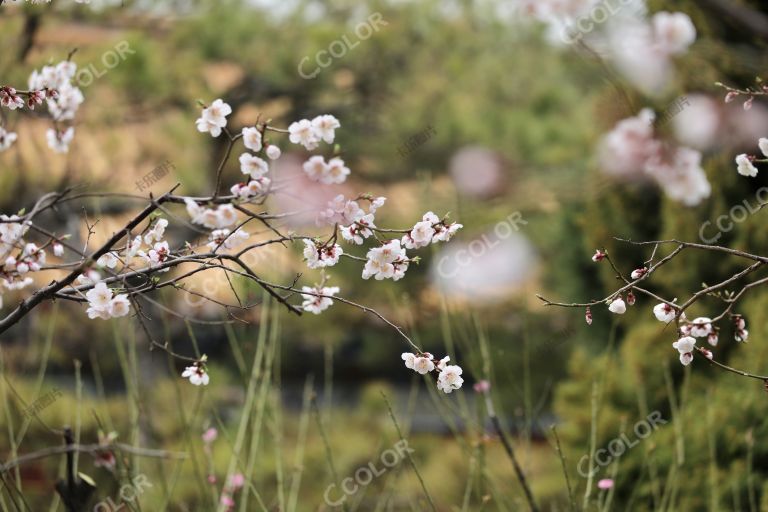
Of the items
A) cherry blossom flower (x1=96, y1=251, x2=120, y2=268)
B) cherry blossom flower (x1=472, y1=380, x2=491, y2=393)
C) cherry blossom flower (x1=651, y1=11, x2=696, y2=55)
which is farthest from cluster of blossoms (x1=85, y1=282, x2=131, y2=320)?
cherry blossom flower (x1=472, y1=380, x2=491, y2=393)

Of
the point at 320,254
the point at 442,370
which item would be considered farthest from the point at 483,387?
the point at 320,254

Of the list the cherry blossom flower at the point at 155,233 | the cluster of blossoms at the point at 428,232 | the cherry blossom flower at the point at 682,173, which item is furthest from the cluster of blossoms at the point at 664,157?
the cherry blossom flower at the point at 155,233

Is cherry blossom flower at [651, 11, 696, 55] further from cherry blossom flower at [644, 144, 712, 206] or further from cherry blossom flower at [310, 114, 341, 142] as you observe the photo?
cherry blossom flower at [310, 114, 341, 142]

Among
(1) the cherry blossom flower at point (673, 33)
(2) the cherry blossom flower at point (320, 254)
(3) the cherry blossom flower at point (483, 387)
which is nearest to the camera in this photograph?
(1) the cherry blossom flower at point (673, 33)

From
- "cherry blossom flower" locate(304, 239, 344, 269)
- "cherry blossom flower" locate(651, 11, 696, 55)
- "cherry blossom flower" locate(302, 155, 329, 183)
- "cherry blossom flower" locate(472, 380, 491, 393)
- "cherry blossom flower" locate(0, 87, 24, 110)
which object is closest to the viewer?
"cherry blossom flower" locate(651, 11, 696, 55)

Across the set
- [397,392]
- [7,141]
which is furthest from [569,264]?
[397,392]

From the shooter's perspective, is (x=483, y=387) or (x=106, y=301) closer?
(x=106, y=301)

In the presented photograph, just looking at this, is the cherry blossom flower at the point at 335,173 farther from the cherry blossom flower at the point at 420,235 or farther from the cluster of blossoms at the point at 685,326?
the cluster of blossoms at the point at 685,326

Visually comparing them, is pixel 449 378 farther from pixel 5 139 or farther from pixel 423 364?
pixel 5 139

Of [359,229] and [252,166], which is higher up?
[252,166]

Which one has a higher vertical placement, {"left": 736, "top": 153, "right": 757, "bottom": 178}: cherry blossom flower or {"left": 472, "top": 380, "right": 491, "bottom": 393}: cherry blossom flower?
{"left": 736, "top": 153, "right": 757, "bottom": 178}: cherry blossom flower

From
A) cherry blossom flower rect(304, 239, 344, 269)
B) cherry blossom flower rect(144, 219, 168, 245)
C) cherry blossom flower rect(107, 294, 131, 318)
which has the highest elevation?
cherry blossom flower rect(144, 219, 168, 245)

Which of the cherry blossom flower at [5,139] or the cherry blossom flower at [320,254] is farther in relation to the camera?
the cherry blossom flower at [5,139]

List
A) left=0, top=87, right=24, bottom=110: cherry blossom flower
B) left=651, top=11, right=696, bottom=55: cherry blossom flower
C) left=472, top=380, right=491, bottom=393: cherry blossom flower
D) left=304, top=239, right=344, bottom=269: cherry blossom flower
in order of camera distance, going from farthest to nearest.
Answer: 1. left=472, top=380, right=491, bottom=393: cherry blossom flower
2. left=0, top=87, right=24, bottom=110: cherry blossom flower
3. left=304, top=239, right=344, bottom=269: cherry blossom flower
4. left=651, top=11, right=696, bottom=55: cherry blossom flower
